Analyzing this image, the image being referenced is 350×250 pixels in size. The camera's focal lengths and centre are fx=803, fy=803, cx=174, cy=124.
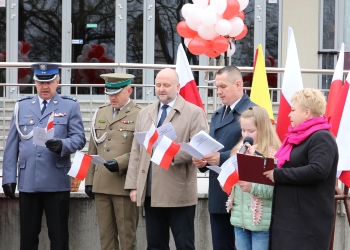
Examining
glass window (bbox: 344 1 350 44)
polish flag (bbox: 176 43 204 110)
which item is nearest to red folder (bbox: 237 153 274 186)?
polish flag (bbox: 176 43 204 110)

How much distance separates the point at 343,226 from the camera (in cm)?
786

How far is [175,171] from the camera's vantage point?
247 inches

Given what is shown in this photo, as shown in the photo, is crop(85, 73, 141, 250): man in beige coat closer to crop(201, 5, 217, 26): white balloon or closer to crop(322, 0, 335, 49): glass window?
crop(201, 5, 217, 26): white balloon

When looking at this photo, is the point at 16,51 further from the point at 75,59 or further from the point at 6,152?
the point at 6,152

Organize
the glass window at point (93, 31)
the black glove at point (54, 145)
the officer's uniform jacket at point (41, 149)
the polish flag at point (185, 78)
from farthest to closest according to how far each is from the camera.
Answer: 1. the glass window at point (93, 31)
2. the polish flag at point (185, 78)
3. the officer's uniform jacket at point (41, 149)
4. the black glove at point (54, 145)

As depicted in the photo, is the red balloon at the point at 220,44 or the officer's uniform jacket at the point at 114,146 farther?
→ the red balloon at the point at 220,44

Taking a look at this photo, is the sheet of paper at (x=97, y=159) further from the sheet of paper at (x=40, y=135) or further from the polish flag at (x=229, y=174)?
the polish flag at (x=229, y=174)

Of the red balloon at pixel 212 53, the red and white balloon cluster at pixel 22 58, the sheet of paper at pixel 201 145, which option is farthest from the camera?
the red and white balloon cluster at pixel 22 58

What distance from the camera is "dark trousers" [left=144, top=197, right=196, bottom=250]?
6.29 metres

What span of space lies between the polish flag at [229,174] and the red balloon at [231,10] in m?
4.87

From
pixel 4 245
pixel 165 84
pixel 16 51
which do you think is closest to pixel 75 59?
pixel 16 51

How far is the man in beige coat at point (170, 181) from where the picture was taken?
6.24m

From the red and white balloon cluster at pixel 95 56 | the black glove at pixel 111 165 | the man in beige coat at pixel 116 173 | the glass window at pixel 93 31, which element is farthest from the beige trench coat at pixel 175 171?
the glass window at pixel 93 31

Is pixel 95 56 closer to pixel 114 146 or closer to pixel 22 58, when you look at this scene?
pixel 22 58
